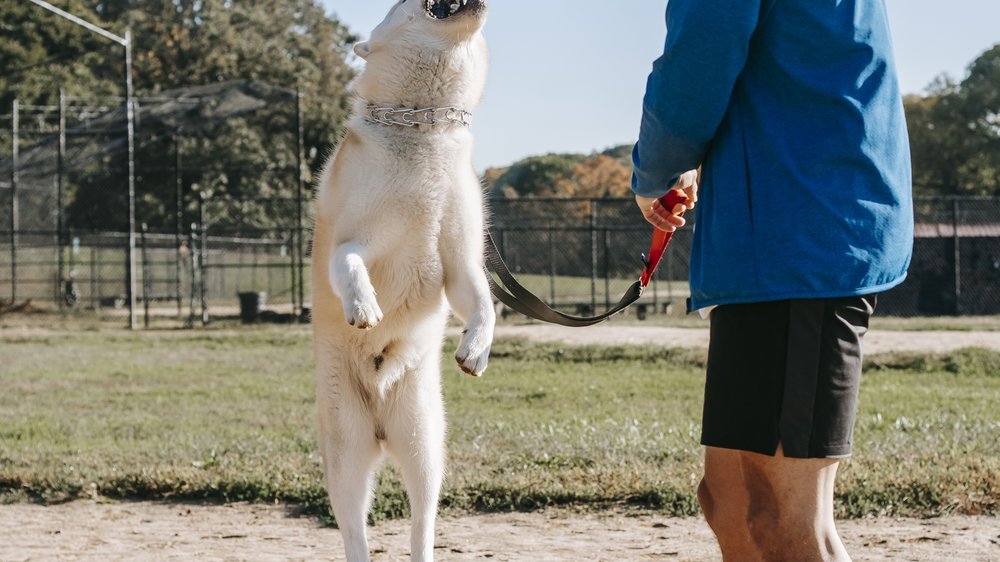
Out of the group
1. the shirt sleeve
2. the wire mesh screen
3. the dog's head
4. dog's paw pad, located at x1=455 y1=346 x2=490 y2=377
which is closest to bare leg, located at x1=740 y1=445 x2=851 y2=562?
the shirt sleeve

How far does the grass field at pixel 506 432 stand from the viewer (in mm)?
5438

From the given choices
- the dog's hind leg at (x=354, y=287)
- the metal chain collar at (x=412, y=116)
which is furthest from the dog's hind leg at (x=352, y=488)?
the metal chain collar at (x=412, y=116)

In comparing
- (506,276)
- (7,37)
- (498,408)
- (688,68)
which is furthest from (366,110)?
(7,37)

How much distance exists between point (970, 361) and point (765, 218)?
32.9 feet

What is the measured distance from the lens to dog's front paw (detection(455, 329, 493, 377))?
3195 mm

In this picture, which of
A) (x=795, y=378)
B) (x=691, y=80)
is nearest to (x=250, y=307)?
(x=691, y=80)

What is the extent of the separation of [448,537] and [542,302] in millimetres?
1526

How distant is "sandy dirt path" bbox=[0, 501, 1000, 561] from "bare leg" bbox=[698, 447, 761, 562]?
6.46 feet

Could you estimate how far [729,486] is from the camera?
2488 millimetres

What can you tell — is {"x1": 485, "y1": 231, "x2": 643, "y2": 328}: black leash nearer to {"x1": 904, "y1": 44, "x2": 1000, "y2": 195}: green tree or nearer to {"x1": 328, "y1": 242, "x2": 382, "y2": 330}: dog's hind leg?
{"x1": 328, "y1": 242, "x2": 382, "y2": 330}: dog's hind leg

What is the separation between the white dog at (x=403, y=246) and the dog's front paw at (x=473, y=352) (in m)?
0.05

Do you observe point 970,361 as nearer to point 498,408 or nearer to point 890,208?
point 498,408

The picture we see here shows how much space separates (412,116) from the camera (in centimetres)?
356

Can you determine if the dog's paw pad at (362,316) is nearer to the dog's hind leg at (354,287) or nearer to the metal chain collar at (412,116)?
the dog's hind leg at (354,287)
